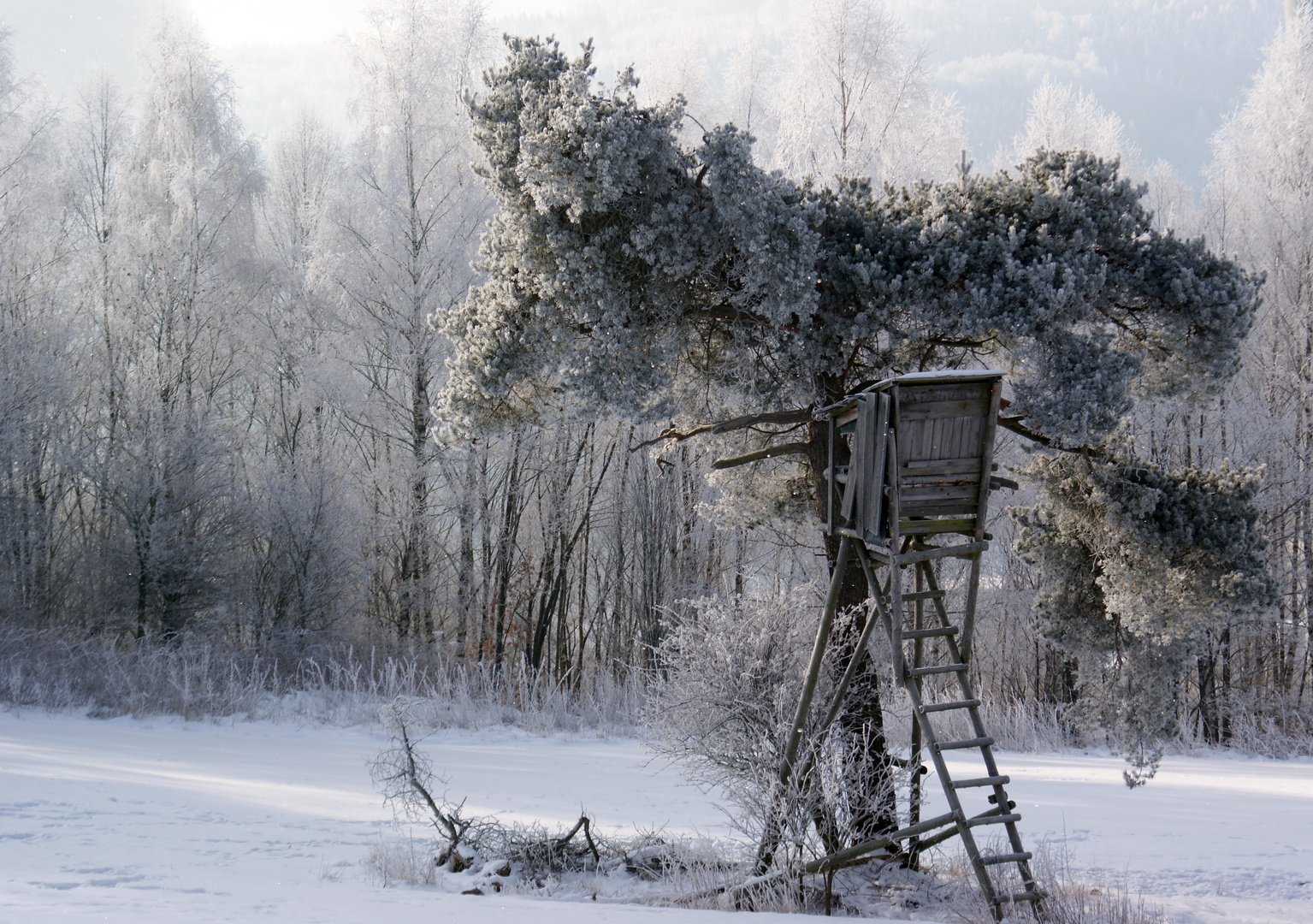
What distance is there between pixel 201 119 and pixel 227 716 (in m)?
12.6

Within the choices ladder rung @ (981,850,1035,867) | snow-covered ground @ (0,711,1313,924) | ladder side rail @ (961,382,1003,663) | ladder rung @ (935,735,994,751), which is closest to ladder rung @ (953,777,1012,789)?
ladder rung @ (935,735,994,751)

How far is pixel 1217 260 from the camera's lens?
232 inches

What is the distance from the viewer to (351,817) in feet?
21.3

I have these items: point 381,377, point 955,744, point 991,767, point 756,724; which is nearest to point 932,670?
point 955,744

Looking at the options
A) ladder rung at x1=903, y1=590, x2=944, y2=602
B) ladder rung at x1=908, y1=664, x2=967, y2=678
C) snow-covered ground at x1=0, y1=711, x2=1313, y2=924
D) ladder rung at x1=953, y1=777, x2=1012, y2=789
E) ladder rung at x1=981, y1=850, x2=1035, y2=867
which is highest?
ladder rung at x1=903, y1=590, x2=944, y2=602

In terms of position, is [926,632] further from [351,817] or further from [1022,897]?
[351,817]

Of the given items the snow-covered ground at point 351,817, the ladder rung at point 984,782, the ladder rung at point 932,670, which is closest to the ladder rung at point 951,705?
the ladder rung at point 932,670

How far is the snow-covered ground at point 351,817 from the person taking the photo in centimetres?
428

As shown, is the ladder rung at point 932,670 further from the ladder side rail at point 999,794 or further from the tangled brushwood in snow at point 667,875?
the tangled brushwood in snow at point 667,875

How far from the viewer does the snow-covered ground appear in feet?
14.0

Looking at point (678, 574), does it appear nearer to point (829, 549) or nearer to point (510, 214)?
point (829, 549)

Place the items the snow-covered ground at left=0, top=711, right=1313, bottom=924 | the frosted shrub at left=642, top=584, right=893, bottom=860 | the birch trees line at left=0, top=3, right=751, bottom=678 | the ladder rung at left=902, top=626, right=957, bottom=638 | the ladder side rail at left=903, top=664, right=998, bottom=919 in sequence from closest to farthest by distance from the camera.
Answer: the snow-covered ground at left=0, top=711, right=1313, bottom=924
the ladder side rail at left=903, top=664, right=998, bottom=919
the ladder rung at left=902, top=626, right=957, bottom=638
the frosted shrub at left=642, top=584, right=893, bottom=860
the birch trees line at left=0, top=3, right=751, bottom=678

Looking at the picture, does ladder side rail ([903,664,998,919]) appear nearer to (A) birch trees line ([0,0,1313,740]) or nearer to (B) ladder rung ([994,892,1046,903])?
(B) ladder rung ([994,892,1046,903])

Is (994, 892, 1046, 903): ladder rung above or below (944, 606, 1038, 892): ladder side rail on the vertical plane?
below
